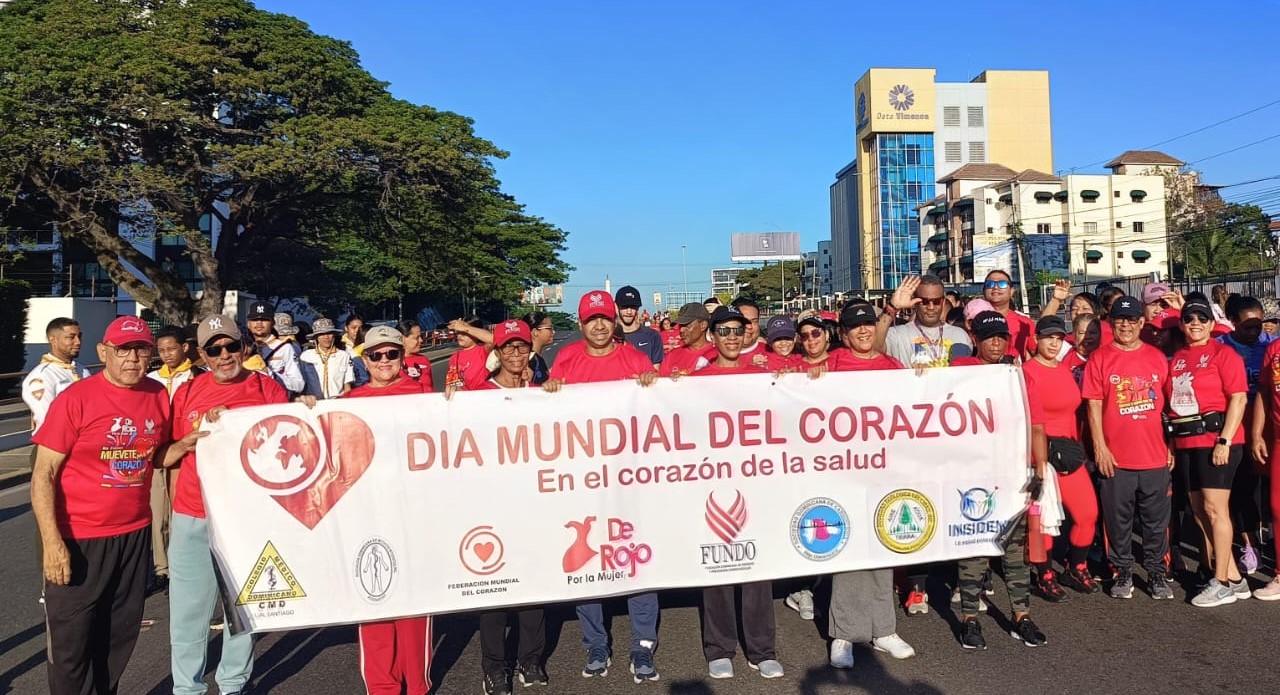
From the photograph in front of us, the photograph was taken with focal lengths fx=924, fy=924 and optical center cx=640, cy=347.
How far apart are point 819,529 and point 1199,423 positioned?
267 cm

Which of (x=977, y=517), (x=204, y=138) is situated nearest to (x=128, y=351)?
(x=977, y=517)

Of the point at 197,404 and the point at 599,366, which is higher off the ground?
the point at 599,366

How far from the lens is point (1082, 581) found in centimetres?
577

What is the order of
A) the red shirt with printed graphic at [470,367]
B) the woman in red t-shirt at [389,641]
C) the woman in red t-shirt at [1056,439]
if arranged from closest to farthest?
the woman in red t-shirt at [389,641] < the woman in red t-shirt at [1056,439] < the red shirt with printed graphic at [470,367]

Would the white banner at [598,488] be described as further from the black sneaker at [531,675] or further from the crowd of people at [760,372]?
the black sneaker at [531,675]

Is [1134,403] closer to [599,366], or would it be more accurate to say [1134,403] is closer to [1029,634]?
[1029,634]

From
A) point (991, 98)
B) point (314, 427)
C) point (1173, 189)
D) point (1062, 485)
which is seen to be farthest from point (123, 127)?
point (991, 98)

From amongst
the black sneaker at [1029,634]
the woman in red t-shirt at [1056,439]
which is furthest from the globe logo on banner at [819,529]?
the woman in red t-shirt at [1056,439]

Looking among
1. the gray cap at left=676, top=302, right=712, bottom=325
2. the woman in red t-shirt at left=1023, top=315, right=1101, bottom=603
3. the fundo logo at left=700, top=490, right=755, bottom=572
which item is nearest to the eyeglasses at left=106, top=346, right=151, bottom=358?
the fundo logo at left=700, top=490, right=755, bottom=572

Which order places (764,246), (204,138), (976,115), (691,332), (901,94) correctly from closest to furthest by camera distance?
(691,332), (204,138), (901,94), (976,115), (764,246)

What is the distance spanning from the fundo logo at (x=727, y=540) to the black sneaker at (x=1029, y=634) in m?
1.52

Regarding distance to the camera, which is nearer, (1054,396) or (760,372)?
(760,372)

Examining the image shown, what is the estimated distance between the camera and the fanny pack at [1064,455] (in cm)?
523

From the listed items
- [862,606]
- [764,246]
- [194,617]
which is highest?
[764,246]
